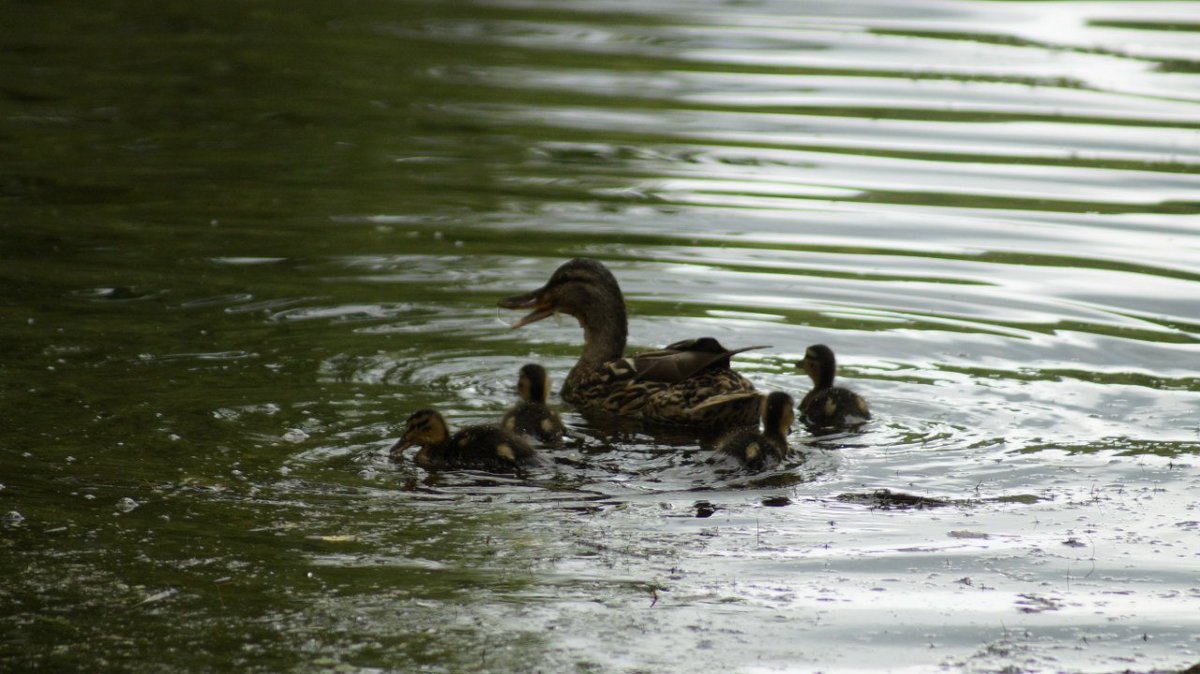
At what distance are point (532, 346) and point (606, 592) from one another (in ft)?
13.5

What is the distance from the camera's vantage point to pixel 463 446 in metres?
6.86

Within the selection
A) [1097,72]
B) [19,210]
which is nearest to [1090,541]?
[19,210]

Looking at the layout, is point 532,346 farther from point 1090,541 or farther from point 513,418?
point 1090,541

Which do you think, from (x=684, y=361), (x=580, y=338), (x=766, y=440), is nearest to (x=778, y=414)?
(x=766, y=440)

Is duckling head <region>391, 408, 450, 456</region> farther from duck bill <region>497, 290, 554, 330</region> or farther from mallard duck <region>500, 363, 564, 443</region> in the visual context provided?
duck bill <region>497, 290, 554, 330</region>

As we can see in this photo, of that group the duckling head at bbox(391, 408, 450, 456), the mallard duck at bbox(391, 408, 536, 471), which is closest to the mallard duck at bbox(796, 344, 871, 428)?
the mallard duck at bbox(391, 408, 536, 471)

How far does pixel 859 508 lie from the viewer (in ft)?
21.1

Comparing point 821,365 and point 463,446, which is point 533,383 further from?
point 821,365

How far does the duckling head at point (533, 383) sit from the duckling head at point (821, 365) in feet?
4.01

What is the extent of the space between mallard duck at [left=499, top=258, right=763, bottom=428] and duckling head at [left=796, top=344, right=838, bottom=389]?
0.31 metres

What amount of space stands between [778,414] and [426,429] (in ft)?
4.71

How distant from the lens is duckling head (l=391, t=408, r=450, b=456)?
6887 mm

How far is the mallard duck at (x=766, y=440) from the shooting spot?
22.7ft

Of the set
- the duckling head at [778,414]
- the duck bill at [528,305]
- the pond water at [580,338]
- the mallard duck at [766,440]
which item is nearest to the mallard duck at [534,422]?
the pond water at [580,338]
